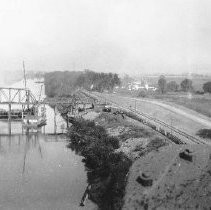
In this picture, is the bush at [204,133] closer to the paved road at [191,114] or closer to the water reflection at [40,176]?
the paved road at [191,114]

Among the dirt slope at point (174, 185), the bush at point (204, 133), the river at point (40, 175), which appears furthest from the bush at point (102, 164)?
the bush at point (204, 133)

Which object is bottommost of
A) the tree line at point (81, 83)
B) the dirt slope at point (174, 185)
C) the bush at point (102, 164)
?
the bush at point (102, 164)

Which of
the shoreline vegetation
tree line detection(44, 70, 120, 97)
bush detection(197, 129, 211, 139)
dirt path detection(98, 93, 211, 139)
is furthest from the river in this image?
tree line detection(44, 70, 120, 97)

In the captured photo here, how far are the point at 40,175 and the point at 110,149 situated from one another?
9721 mm

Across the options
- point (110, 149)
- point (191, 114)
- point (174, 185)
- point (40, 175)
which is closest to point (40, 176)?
point (40, 175)

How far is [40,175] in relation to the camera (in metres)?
40.2

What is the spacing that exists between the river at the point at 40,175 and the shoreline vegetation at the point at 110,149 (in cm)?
128

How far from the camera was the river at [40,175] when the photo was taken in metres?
31.7

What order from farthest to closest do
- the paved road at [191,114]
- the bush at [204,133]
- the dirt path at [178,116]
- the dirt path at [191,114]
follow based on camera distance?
1. the dirt path at [191,114]
2. the paved road at [191,114]
3. the dirt path at [178,116]
4. the bush at [204,133]

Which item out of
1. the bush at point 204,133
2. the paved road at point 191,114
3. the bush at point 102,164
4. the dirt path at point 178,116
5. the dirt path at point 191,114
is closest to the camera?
the bush at point 102,164

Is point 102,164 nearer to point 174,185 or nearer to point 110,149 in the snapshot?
point 110,149

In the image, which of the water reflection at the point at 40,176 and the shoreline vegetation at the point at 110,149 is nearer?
the water reflection at the point at 40,176

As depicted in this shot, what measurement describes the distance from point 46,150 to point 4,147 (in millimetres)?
7273

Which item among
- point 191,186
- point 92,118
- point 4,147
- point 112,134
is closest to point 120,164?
point 191,186
